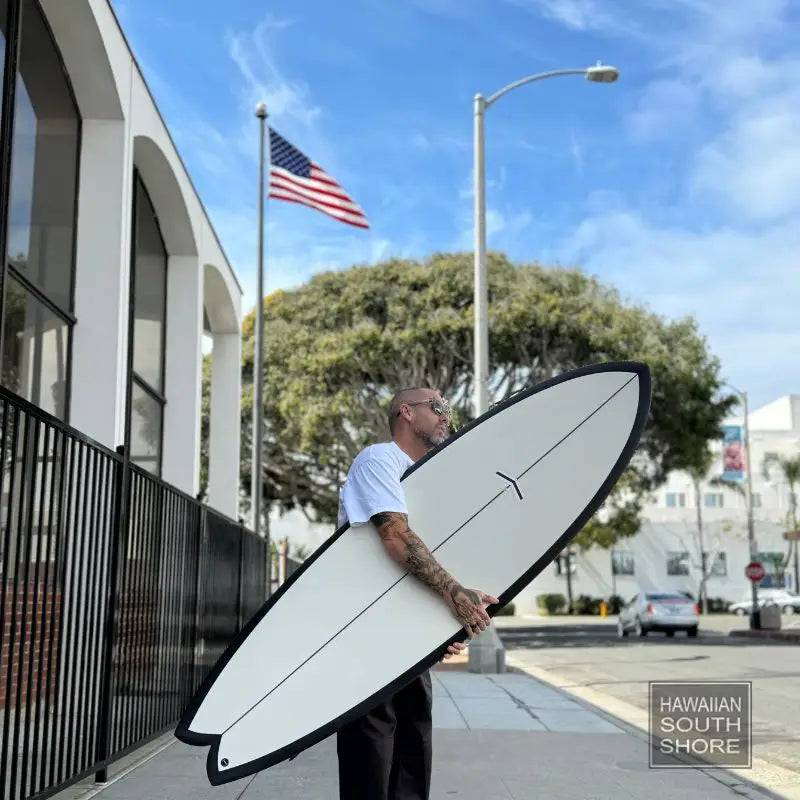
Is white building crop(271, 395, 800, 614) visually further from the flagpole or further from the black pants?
the black pants

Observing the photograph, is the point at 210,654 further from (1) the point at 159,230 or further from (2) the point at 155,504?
(1) the point at 159,230

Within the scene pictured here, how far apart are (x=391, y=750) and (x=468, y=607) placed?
1.92 feet

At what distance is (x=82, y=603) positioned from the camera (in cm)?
529

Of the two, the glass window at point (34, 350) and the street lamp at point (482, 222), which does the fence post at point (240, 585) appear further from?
the street lamp at point (482, 222)

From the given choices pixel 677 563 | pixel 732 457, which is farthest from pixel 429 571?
pixel 677 563

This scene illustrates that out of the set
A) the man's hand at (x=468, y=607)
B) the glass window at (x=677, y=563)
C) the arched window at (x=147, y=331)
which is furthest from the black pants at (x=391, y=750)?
the glass window at (x=677, y=563)

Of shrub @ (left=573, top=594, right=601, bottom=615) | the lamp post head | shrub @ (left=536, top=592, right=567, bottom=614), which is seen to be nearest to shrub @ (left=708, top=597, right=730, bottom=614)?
shrub @ (left=573, top=594, right=601, bottom=615)

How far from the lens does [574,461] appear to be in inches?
159

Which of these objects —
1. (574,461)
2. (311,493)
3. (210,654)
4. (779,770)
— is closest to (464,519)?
(574,461)

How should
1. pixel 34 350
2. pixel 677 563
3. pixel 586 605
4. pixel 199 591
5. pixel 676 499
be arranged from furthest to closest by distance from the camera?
1. pixel 676 499
2. pixel 677 563
3. pixel 586 605
4. pixel 34 350
5. pixel 199 591

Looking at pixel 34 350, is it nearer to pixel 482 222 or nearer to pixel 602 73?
pixel 482 222

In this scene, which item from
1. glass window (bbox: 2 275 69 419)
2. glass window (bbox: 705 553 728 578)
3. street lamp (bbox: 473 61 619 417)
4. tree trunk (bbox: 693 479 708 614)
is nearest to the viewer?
glass window (bbox: 2 275 69 419)

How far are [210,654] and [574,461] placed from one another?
236 inches

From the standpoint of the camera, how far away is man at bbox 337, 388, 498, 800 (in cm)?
349
